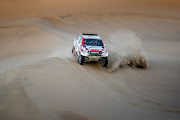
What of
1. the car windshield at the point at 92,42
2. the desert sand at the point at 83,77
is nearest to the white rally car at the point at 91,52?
the car windshield at the point at 92,42

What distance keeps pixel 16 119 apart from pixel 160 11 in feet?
114

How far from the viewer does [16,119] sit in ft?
23.6

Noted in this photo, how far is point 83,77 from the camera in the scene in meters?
11.8

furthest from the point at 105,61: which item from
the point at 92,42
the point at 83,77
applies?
the point at 83,77

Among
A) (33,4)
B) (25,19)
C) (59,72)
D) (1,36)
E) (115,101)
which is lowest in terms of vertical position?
(115,101)

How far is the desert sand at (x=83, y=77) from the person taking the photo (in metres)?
8.44

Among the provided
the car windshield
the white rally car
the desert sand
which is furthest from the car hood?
the desert sand

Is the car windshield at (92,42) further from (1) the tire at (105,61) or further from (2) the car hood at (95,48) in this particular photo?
(1) the tire at (105,61)

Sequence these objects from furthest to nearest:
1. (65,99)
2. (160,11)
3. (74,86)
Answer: (160,11) → (74,86) → (65,99)

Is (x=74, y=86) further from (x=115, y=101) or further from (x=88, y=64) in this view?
(x=88, y=64)

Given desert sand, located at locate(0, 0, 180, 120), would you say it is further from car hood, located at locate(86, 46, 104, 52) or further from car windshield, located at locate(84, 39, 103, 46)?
car windshield, located at locate(84, 39, 103, 46)

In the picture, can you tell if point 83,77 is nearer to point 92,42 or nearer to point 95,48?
point 95,48

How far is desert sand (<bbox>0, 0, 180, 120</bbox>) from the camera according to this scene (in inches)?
332

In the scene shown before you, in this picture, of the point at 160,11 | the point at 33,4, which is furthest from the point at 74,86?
the point at 33,4
